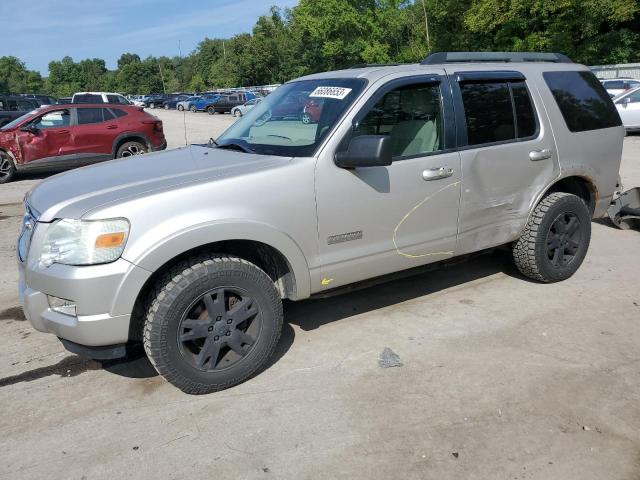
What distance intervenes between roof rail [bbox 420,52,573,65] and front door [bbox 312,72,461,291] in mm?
313

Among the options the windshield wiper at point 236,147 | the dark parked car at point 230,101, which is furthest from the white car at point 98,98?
the windshield wiper at point 236,147

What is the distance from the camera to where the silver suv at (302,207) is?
303cm

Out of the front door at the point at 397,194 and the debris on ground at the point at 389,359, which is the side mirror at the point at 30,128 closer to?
the front door at the point at 397,194

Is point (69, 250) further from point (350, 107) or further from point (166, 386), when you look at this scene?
point (350, 107)

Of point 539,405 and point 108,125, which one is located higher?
point 108,125

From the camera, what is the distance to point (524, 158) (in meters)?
4.43

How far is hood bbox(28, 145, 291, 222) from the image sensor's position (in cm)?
311

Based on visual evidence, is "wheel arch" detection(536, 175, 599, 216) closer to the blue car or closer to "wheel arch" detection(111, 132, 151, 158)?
"wheel arch" detection(111, 132, 151, 158)

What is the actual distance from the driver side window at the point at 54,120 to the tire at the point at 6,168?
38.1 inches

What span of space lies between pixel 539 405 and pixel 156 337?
217 centimetres

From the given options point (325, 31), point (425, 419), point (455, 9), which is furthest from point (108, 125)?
point (325, 31)

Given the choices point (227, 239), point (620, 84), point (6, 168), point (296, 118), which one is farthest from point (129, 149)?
point (620, 84)

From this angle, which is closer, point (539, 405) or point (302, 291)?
point (539, 405)

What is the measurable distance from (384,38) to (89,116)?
5715cm
